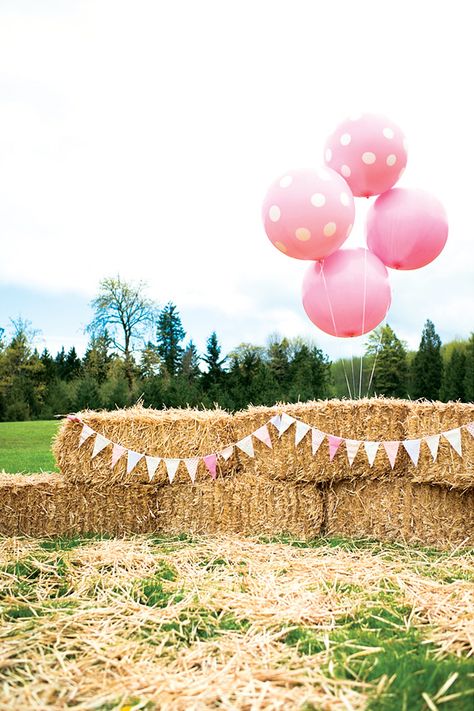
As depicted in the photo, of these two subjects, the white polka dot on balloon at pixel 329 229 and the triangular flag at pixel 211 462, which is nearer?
the white polka dot on balloon at pixel 329 229

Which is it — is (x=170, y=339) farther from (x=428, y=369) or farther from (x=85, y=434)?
(x=85, y=434)

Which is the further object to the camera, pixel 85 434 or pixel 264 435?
pixel 85 434

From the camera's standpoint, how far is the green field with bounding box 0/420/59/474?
11.9 m

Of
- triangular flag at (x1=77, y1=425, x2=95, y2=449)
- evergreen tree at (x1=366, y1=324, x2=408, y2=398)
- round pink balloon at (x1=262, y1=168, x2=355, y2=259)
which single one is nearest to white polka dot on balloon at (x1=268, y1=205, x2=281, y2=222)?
round pink balloon at (x1=262, y1=168, x2=355, y2=259)

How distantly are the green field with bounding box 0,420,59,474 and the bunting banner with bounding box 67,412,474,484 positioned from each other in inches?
179

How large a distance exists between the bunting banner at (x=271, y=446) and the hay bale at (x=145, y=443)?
4 cm

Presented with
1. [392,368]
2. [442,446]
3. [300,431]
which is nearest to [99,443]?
[300,431]

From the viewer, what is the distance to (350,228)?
18.8 feet

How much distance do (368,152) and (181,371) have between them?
64.1ft

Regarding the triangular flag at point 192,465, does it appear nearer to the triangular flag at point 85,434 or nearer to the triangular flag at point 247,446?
the triangular flag at point 247,446

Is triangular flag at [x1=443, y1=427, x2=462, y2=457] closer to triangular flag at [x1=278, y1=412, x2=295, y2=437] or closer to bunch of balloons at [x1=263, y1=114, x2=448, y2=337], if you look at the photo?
triangular flag at [x1=278, y1=412, x2=295, y2=437]

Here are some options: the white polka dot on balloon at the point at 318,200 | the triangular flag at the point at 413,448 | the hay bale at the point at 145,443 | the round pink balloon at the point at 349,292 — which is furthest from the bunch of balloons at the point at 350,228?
the hay bale at the point at 145,443

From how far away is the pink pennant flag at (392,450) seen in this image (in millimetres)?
5168

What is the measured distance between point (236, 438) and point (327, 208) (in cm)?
220
